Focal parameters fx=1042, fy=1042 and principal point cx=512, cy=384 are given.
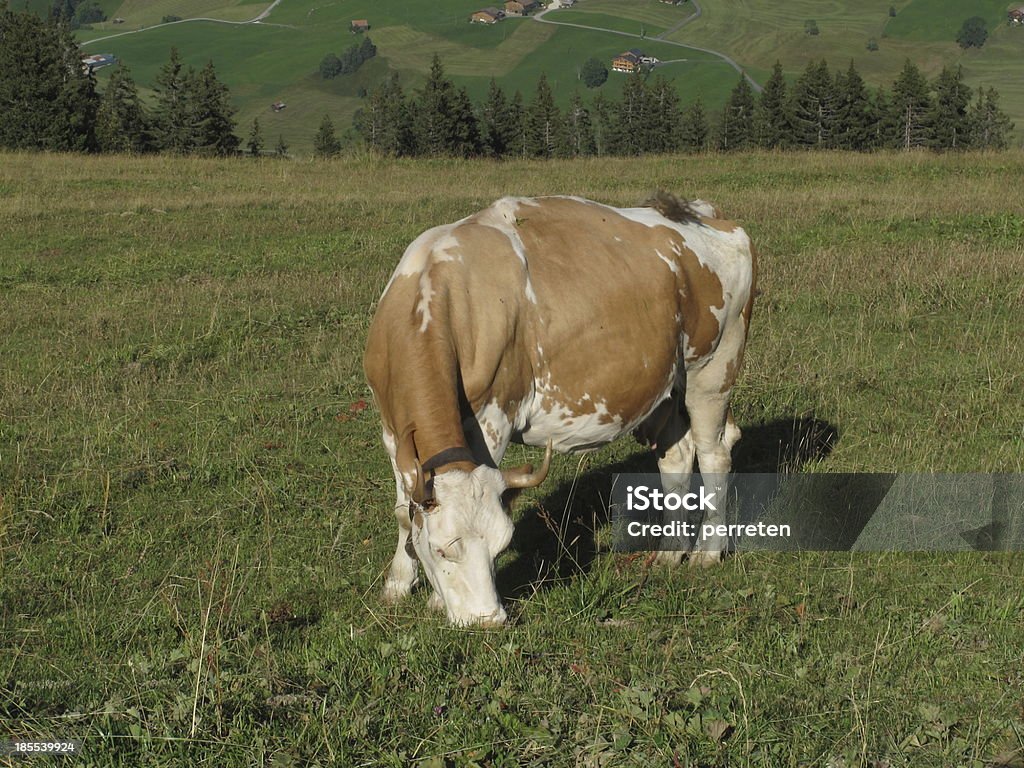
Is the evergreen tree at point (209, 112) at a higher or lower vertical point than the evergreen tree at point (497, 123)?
higher

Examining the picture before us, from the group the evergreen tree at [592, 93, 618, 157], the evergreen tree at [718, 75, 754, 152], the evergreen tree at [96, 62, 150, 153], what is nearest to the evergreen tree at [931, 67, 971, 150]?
the evergreen tree at [718, 75, 754, 152]

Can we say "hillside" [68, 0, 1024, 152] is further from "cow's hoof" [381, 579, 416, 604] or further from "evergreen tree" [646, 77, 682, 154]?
"cow's hoof" [381, 579, 416, 604]

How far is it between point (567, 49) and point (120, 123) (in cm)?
13496

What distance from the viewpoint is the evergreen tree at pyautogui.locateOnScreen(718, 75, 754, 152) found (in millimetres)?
68637

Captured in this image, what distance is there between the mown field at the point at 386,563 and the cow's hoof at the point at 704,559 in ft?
0.74

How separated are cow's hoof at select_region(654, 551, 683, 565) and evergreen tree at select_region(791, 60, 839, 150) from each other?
53718 mm

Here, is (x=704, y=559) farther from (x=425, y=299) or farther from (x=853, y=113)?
(x=853, y=113)

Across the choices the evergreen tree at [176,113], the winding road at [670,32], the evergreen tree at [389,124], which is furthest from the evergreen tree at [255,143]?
the winding road at [670,32]

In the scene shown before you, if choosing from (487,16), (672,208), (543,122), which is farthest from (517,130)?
(487,16)

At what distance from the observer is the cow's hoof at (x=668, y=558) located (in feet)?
25.4

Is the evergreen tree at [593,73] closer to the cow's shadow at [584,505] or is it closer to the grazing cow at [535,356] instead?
the cow's shadow at [584,505]

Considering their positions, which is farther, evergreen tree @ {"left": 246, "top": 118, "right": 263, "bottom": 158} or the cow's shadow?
evergreen tree @ {"left": 246, "top": 118, "right": 263, "bottom": 158}

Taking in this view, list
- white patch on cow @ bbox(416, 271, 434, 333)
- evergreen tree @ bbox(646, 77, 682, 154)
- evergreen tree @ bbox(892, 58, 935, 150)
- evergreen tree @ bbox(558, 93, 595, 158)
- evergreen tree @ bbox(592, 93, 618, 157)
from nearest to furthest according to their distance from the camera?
white patch on cow @ bbox(416, 271, 434, 333)
evergreen tree @ bbox(892, 58, 935, 150)
evergreen tree @ bbox(646, 77, 682, 154)
evergreen tree @ bbox(592, 93, 618, 157)
evergreen tree @ bbox(558, 93, 595, 158)

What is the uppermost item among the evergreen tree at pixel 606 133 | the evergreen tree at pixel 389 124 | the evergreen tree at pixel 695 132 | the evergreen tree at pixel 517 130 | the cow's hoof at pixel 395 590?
the cow's hoof at pixel 395 590
